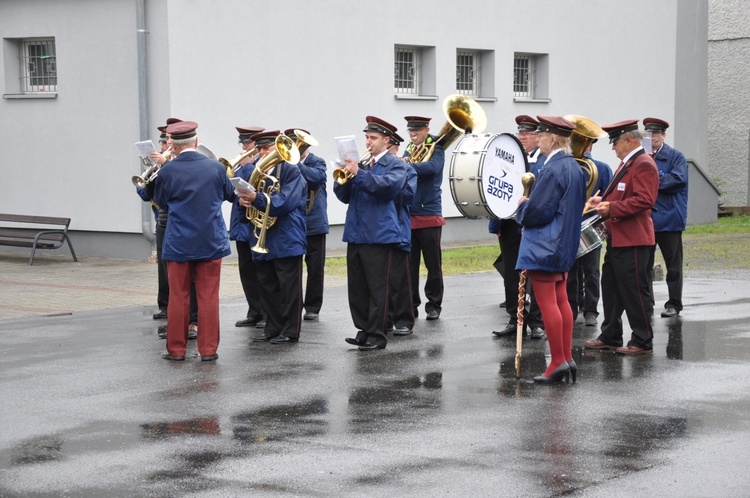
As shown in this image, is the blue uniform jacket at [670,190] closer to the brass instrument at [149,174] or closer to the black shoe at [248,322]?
the black shoe at [248,322]

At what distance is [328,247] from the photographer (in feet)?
69.9

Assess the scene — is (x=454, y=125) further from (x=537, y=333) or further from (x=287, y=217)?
(x=537, y=333)

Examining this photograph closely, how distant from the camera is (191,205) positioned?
9828 mm

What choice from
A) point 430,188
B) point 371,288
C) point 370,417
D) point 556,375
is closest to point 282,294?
point 371,288

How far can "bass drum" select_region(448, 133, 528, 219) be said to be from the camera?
1095cm

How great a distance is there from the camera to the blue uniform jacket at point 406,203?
10699 mm

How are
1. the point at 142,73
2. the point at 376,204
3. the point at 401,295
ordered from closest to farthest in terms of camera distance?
the point at 376,204
the point at 401,295
the point at 142,73

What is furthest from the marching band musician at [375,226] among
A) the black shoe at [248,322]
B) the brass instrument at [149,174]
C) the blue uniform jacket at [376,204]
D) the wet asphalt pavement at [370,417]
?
the brass instrument at [149,174]

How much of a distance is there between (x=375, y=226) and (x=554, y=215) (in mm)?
2147

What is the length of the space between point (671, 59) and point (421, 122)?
1701 cm

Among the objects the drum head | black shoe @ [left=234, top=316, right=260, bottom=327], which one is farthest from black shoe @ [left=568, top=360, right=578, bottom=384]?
black shoe @ [left=234, top=316, right=260, bottom=327]

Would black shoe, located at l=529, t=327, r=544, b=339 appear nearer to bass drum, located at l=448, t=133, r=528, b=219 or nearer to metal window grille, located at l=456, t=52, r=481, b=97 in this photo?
bass drum, located at l=448, t=133, r=528, b=219

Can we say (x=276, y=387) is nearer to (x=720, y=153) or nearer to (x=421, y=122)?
(x=421, y=122)

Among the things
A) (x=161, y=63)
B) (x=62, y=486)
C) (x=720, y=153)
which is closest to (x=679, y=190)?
(x=62, y=486)
